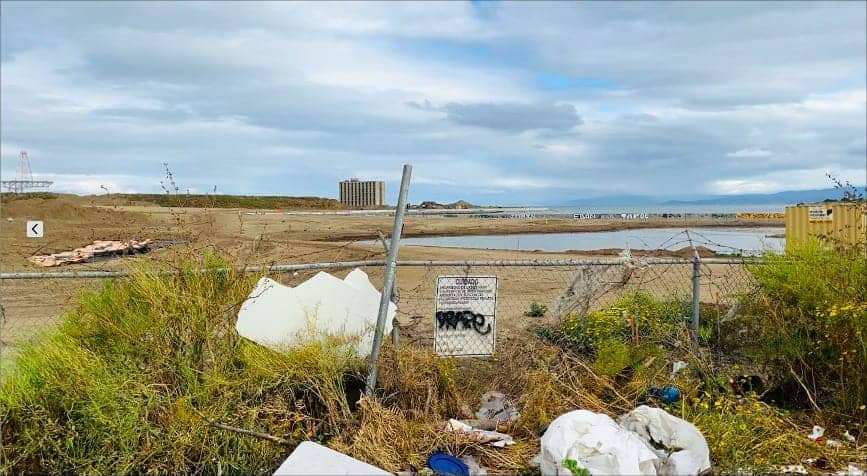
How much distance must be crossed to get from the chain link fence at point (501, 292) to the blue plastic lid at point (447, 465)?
189 cm

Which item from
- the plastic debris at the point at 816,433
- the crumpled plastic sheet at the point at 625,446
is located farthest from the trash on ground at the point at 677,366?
the crumpled plastic sheet at the point at 625,446

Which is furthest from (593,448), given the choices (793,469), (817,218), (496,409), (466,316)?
(817,218)

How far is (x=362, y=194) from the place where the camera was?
4775cm

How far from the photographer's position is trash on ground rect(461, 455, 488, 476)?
15.6ft

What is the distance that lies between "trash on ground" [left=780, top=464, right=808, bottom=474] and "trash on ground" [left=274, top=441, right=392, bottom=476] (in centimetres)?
286

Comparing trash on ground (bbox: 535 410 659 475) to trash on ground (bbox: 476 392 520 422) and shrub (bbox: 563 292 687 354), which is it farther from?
shrub (bbox: 563 292 687 354)

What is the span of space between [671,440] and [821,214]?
7702mm

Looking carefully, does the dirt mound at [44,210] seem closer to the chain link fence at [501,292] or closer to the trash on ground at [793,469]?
the chain link fence at [501,292]

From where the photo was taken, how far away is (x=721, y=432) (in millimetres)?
5008

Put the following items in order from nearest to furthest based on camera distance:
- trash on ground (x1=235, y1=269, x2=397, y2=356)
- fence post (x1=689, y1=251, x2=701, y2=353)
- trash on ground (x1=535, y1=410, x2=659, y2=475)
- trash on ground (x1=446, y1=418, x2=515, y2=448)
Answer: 1. trash on ground (x1=535, y1=410, x2=659, y2=475)
2. trash on ground (x1=446, y1=418, x2=515, y2=448)
3. trash on ground (x1=235, y1=269, x2=397, y2=356)
4. fence post (x1=689, y1=251, x2=701, y2=353)

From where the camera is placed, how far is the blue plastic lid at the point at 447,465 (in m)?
4.68

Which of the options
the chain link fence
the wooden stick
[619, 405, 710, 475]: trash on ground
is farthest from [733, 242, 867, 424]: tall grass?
the wooden stick

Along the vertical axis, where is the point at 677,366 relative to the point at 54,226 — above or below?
below

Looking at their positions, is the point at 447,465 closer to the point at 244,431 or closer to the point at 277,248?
the point at 244,431
